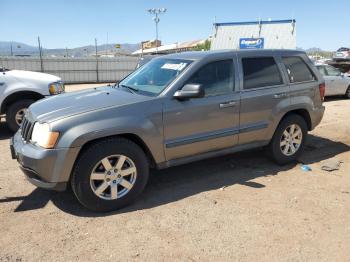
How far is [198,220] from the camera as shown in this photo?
148 inches

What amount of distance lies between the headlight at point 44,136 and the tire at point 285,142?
3199mm

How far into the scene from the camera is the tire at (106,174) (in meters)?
3.73

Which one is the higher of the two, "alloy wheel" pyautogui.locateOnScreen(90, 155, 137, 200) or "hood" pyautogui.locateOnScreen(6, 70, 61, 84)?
"hood" pyautogui.locateOnScreen(6, 70, 61, 84)

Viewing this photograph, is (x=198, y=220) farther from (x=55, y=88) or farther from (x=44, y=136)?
(x=55, y=88)

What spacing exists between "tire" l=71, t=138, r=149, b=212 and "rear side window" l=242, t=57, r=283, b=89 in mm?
1891

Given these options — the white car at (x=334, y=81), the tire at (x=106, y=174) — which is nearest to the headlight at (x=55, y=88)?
the tire at (x=106, y=174)

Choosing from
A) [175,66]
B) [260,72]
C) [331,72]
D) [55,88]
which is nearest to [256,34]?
[331,72]

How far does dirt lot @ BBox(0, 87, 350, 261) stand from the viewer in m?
3.22

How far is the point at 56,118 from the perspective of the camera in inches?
146

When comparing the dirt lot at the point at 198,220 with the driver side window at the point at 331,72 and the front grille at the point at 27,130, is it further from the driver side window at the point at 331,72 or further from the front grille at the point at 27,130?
the driver side window at the point at 331,72

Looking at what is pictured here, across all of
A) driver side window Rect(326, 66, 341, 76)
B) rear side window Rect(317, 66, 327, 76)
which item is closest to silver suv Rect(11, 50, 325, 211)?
rear side window Rect(317, 66, 327, 76)

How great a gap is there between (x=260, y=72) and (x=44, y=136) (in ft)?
10.0

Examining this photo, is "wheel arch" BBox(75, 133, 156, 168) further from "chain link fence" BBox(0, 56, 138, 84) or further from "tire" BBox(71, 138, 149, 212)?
"chain link fence" BBox(0, 56, 138, 84)

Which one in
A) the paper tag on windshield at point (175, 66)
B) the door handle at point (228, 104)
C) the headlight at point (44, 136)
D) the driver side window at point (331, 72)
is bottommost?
the headlight at point (44, 136)
